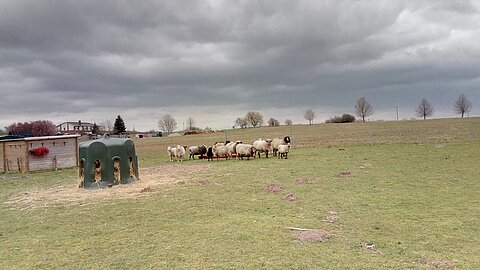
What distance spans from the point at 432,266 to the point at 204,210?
16.0ft

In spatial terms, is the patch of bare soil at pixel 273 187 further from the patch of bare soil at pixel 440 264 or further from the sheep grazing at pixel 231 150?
the sheep grazing at pixel 231 150

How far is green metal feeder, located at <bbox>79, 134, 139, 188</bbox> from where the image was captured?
12281mm

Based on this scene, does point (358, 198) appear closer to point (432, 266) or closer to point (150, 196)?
point (432, 266)

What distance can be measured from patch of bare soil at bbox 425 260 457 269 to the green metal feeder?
10.3 m

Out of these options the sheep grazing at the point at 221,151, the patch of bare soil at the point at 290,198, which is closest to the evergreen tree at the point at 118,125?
the sheep grazing at the point at 221,151

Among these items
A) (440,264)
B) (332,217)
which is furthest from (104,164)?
(440,264)

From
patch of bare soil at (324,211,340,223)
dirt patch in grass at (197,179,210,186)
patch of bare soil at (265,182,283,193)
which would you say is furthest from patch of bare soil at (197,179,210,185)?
patch of bare soil at (324,211,340,223)

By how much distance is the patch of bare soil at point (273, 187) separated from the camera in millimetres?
10325

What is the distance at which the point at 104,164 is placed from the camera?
→ 40.6ft

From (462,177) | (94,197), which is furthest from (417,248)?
(94,197)

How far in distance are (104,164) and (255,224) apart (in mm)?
7623

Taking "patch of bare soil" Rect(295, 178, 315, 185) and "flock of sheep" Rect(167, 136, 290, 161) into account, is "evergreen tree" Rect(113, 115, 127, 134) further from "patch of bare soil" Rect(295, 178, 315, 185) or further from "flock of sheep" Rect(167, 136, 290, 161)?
"patch of bare soil" Rect(295, 178, 315, 185)

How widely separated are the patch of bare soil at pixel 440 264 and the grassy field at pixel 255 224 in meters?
0.01

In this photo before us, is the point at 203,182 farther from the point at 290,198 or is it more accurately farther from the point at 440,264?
the point at 440,264
